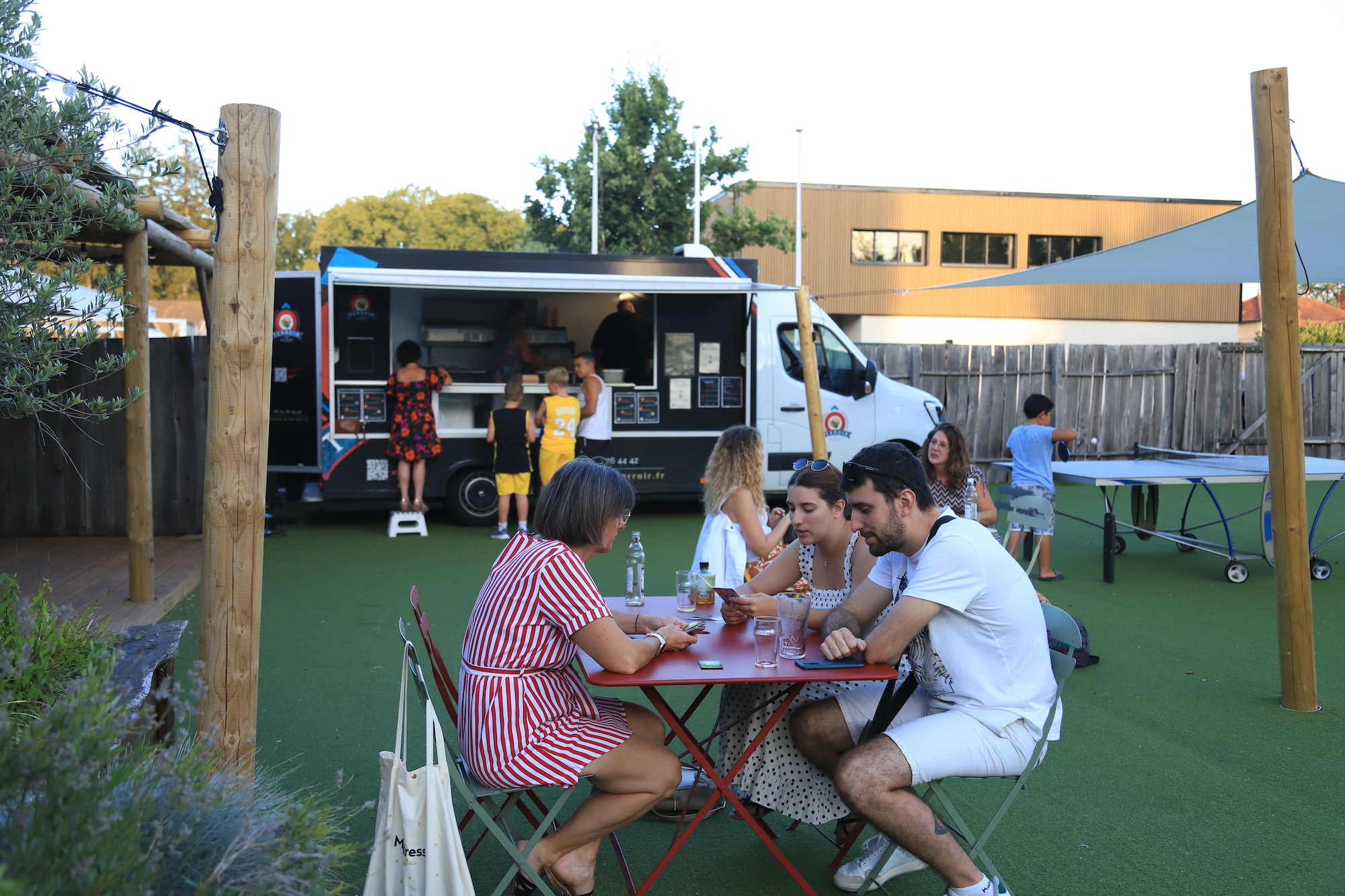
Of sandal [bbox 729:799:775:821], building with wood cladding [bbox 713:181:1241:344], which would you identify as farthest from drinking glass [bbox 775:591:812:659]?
building with wood cladding [bbox 713:181:1241:344]

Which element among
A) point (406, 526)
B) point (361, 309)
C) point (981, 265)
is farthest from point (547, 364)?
point (981, 265)

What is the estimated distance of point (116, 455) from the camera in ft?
28.2

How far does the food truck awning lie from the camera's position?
902 centimetres

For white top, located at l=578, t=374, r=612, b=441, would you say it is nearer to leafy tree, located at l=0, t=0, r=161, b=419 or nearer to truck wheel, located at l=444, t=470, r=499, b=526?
truck wheel, located at l=444, t=470, r=499, b=526

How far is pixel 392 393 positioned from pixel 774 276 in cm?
2065

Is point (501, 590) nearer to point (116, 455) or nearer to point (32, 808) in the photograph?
point (32, 808)

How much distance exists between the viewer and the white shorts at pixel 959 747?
2764 mm

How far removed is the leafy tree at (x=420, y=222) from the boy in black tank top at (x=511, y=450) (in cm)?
2959

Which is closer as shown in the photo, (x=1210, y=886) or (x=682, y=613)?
(x=1210, y=886)

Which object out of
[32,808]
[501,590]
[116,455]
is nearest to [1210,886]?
[501,590]

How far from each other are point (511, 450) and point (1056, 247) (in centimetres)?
2573

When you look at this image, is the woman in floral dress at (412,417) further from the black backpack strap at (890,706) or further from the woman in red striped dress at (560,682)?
the black backpack strap at (890,706)

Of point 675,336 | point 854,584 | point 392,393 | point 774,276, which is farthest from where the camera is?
point 774,276

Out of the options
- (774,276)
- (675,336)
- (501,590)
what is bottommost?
(501,590)
